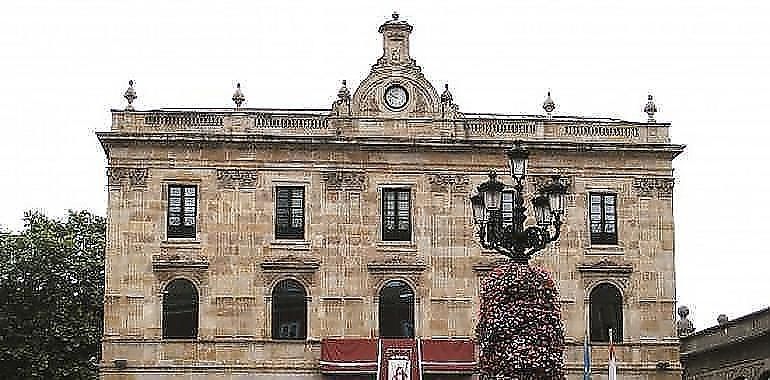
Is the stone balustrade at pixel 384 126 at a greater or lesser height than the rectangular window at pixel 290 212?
greater

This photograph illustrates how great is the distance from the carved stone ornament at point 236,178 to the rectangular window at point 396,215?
396cm

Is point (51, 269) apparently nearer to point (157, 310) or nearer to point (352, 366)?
point (157, 310)

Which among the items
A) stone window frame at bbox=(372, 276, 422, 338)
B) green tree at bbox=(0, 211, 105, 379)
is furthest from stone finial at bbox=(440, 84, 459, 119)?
green tree at bbox=(0, 211, 105, 379)

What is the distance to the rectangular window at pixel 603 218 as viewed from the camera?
141 feet

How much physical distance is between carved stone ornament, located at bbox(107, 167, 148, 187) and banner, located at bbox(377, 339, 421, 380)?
854 centimetres

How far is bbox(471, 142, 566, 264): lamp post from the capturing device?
2267 centimetres

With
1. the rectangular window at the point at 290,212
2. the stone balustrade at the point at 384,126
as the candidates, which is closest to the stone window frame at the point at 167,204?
the stone balustrade at the point at 384,126

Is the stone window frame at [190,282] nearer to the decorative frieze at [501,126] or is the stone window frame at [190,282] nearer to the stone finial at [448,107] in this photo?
the stone finial at [448,107]

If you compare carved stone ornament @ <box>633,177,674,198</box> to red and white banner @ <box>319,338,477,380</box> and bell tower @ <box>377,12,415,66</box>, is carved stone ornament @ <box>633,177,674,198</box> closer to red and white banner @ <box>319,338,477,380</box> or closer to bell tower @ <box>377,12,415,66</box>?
red and white banner @ <box>319,338,477,380</box>

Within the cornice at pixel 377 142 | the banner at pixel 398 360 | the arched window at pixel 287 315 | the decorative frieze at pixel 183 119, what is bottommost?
the banner at pixel 398 360

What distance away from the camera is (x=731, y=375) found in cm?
4059

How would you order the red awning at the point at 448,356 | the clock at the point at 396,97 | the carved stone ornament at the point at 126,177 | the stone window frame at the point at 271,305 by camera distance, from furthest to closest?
the clock at the point at 396,97 < the carved stone ornament at the point at 126,177 < the stone window frame at the point at 271,305 < the red awning at the point at 448,356

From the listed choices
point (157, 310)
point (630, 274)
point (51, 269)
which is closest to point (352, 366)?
point (157, 310)

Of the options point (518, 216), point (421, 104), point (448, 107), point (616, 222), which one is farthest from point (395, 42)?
point (518, 216)
